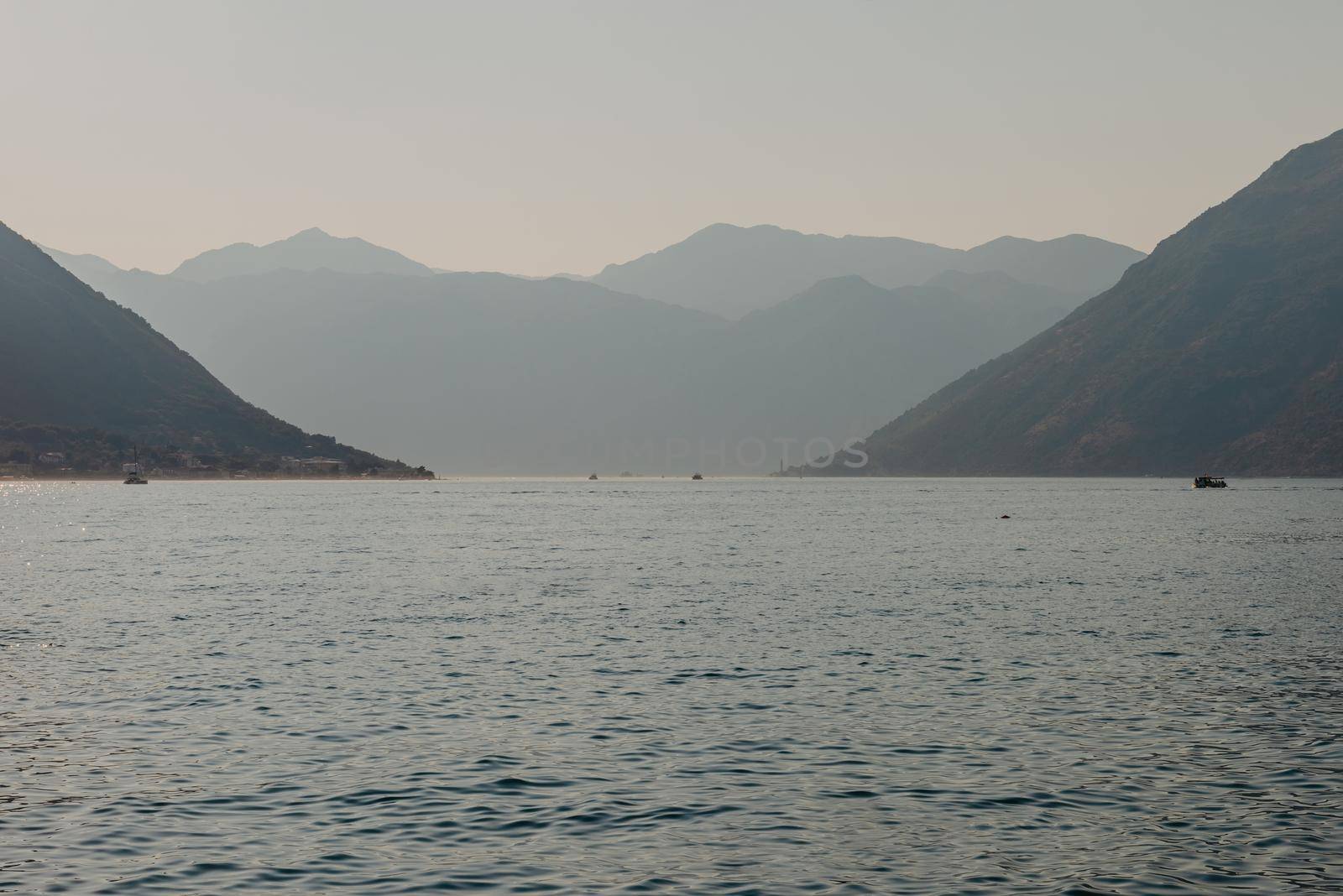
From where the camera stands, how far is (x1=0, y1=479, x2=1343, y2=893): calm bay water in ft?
71.5

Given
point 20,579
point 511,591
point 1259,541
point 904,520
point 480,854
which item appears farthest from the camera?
point 904,520

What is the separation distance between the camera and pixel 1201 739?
31578 millimetres

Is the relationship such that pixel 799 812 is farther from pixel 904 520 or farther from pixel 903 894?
pixel 904 520

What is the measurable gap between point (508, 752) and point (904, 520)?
487 ft

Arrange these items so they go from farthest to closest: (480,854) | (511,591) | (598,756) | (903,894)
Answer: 1. (511,591)
2. (598,756)
3. (480,854)
4. (903,894)

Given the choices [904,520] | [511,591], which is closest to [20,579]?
[511,591]

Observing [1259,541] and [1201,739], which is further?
[1259,541]

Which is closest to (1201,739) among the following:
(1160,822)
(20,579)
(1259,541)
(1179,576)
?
(1160,822)

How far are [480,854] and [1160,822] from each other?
13.0 meters

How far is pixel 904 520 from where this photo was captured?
174 meters

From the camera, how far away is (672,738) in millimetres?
31984

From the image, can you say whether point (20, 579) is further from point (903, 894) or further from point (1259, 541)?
point (1259, 541)

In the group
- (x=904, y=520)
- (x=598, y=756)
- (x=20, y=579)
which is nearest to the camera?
(x=598, y=756)

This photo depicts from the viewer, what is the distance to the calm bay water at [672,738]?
2180 centimetres
